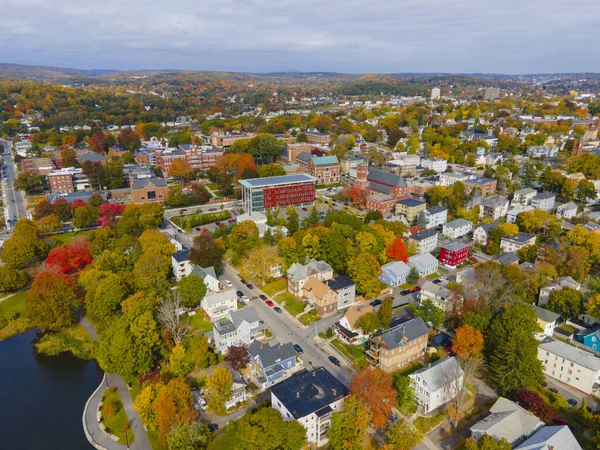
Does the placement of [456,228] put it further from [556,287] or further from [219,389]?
[219,389]

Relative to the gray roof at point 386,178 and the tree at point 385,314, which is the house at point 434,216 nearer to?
the gray roof at point 386,178

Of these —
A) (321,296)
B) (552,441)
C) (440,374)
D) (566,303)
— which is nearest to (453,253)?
(566,303)

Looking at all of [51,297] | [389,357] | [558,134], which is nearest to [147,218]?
[51,297]

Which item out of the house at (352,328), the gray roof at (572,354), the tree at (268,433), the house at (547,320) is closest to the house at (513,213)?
the house at (547,320)

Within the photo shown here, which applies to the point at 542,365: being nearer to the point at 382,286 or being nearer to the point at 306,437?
the point at 382,286

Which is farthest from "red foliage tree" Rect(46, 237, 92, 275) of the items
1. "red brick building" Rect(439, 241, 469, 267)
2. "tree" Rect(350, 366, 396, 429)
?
"red brick building" Rect(439, 241, 469, 267)

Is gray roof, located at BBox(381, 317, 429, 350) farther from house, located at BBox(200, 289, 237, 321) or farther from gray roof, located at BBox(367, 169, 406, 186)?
gray roof, located at BBox(367, 169, 406, 186)

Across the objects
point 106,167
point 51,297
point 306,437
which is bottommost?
point 306,437
